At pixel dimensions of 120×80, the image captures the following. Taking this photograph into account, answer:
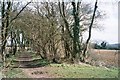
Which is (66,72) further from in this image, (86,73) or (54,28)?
(54,28)

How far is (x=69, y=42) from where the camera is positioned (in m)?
21.2

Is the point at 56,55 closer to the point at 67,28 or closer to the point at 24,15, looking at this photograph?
the point at 67,28

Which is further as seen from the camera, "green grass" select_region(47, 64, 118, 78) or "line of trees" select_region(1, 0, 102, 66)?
"line of trees" select_region(1, 0, 102, 66)

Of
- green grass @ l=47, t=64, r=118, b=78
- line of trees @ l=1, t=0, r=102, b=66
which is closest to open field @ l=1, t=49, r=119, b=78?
green grass @ l=47, t=64, r=118, b=78

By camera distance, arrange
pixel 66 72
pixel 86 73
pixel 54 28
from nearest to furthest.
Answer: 1. pixel 86 73
2. pixel 66 72
3. pixel 54 28

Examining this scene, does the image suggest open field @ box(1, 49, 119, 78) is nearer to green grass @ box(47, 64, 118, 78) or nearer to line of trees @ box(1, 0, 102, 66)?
green grass @ box(47, 64, 118, 78)

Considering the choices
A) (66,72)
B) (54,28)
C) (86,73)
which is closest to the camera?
(86,73)

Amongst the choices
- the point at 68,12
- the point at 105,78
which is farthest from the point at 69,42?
the point at 105,78

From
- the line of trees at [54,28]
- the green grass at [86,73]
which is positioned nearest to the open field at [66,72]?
the green grass at [86,73]

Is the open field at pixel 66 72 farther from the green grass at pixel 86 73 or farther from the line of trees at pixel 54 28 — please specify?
the line of trees at pixel 54 28

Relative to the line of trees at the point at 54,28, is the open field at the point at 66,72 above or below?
below

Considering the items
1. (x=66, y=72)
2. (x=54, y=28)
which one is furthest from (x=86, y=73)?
(x=54, y=28)

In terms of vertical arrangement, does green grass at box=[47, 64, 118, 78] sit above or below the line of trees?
below

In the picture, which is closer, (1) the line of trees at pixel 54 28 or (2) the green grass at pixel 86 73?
(2) the green grass at pixel 86 73
